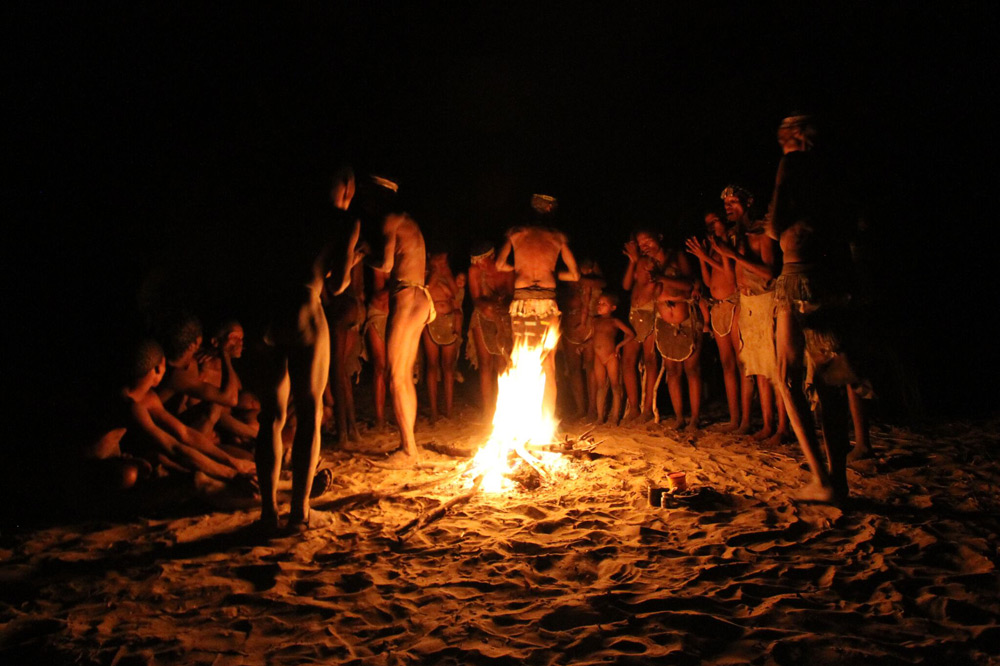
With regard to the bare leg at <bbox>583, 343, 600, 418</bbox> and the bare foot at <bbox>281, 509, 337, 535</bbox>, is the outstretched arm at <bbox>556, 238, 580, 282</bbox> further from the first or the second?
the bare foot at <bbox>281, 509, 337, 535</bbox>

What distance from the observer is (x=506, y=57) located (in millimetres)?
12414

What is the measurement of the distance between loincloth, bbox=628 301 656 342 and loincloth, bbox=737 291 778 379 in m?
1.09

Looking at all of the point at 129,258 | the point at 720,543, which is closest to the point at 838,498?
the point at 720,543

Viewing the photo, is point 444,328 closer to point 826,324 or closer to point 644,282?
point 644,282

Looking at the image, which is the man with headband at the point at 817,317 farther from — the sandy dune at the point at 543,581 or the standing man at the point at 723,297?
the standing man at the point at 723,297

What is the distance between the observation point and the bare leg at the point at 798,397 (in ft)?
12.5

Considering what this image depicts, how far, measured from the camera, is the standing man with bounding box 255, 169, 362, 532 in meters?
3.56

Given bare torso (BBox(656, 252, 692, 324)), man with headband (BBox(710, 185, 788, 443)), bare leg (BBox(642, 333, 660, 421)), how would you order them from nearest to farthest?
man with headband (BBox(710, 185, 788, 443))
bare torso (BBox(656, 252, 692, 324))
bare leg (BBox(642, 333, 660, 421))

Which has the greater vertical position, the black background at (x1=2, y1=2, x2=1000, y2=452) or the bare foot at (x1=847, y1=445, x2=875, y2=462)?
the black background at (x1=2, y1=2, x2=1000, y2=452)

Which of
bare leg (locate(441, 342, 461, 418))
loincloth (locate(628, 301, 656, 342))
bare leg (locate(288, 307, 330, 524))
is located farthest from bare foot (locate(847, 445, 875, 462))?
bare leg (locate(441, 342, 461, 418))

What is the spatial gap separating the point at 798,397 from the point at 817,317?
529 millimetres

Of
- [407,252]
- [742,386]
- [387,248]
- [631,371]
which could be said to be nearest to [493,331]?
[631,371]

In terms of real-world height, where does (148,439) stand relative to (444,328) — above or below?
below

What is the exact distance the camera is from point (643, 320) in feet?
22.3
